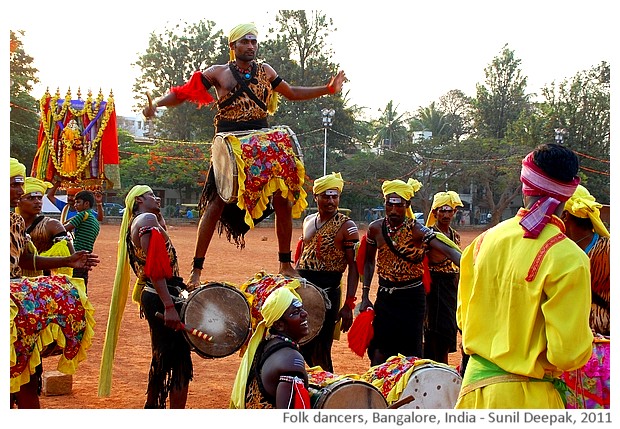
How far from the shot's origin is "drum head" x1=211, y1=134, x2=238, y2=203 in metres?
6.44

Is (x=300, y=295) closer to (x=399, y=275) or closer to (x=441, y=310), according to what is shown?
(x=399, y=275)

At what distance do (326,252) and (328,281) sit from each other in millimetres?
264

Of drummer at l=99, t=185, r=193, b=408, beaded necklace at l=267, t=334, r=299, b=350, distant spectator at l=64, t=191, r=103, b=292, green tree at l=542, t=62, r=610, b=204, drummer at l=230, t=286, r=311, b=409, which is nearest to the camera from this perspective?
drummer at l=230, t=286, r=311, b=409

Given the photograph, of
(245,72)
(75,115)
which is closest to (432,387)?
(245,72)

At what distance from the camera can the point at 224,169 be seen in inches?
259

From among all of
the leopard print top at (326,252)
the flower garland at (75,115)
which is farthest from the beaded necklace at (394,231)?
the flower garland at (75,115)

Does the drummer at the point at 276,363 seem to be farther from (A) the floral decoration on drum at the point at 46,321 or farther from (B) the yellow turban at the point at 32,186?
(B) the yellow turban at the point at 32,186

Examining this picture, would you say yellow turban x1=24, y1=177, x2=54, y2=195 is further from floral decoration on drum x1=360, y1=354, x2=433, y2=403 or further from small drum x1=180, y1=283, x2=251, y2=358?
floral decoration on drum x1=360, y1=354, x2=433, y2=403

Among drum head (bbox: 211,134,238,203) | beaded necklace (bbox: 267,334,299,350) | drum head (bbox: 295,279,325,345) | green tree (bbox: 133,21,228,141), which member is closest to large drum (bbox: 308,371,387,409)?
beaded necklace (bbox: 267,334,299,350)

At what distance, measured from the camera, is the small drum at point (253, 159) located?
6446 mm

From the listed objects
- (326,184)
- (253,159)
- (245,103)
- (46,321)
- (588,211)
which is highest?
(245,103)

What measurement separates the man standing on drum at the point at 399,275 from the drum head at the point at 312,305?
45 centimetres

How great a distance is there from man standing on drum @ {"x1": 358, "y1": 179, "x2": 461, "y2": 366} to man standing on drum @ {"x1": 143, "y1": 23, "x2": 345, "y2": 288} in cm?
82

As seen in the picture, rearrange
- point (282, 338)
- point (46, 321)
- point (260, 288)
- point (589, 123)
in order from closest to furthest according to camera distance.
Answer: point (282, 338) < point (46, 321) < point (260, 288) < point (589, 123)
